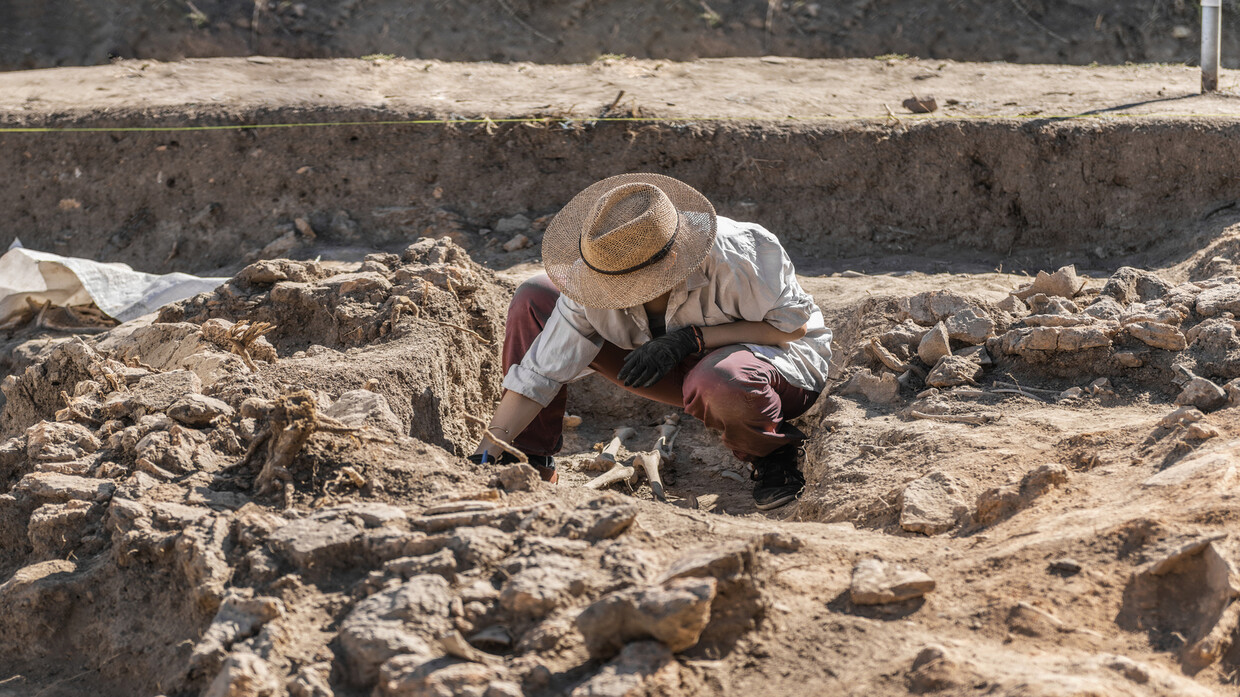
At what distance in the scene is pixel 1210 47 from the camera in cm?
596

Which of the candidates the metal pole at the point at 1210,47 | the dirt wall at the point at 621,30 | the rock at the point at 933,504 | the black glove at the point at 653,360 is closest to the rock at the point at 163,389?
the black glove at the point at 653,360

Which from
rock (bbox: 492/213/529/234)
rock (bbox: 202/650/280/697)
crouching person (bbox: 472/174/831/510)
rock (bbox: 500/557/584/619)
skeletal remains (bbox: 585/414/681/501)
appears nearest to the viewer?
rock (bbox: 202/650/280/697)

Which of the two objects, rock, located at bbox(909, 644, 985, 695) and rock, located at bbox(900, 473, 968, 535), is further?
rock, located at bbox(900, 473, 968, 535)

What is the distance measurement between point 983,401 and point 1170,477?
108 cm

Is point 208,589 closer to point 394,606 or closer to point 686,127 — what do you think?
point 394,606

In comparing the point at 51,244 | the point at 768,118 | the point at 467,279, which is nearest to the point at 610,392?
the point at 467,279

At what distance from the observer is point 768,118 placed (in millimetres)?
6000

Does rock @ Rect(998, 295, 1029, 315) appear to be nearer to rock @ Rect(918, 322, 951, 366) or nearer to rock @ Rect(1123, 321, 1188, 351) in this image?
rock @ Rect(918, 322, 951, 366)

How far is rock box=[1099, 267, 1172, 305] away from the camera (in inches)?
154

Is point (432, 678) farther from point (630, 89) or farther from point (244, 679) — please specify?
point (630, 89)

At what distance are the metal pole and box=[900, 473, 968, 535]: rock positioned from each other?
4418 millimetres

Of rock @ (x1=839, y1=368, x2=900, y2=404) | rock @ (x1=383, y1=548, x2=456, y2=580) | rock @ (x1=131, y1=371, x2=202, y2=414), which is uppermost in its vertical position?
rock @ (x1=131, y1=371, x2=202, y2=414)

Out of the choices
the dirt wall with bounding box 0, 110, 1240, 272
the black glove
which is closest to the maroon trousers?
the black glove

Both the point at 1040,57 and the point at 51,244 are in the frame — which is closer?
the point at 51,244
